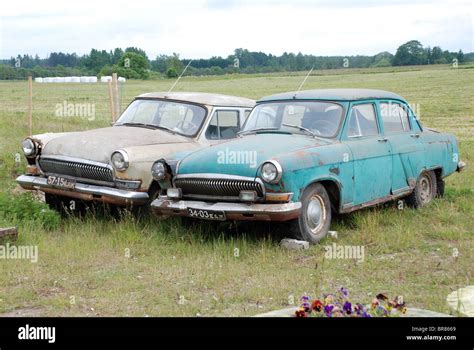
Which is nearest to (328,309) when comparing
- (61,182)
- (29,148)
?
(61,182)

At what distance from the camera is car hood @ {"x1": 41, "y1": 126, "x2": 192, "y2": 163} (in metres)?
8.57

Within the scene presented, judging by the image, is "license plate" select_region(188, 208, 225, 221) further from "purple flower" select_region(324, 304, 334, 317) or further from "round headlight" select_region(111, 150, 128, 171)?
"purple flower" select_region(324, 304, 334, 317)

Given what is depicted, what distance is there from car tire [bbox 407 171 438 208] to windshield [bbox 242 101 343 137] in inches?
70.7

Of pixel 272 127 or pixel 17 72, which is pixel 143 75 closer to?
pixel 17 72

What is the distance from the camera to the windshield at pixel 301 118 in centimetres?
823

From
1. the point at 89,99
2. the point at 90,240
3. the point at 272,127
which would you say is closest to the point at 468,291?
the point at 272,127

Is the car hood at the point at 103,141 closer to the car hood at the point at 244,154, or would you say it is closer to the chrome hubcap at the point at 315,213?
the car hood at the point at 244,154

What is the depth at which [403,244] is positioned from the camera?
7.58 m

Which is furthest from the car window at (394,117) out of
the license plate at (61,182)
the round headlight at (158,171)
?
the license plate at (61,182)

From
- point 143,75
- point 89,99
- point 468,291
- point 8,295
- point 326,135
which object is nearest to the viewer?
point 468,291

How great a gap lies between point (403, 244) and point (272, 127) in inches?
83.3

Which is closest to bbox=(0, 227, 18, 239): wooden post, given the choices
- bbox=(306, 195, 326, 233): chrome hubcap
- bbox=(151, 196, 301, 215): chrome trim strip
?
bbox=(151, 196, 301, 215): chrome trim strip

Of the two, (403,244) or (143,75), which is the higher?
(143,75)
